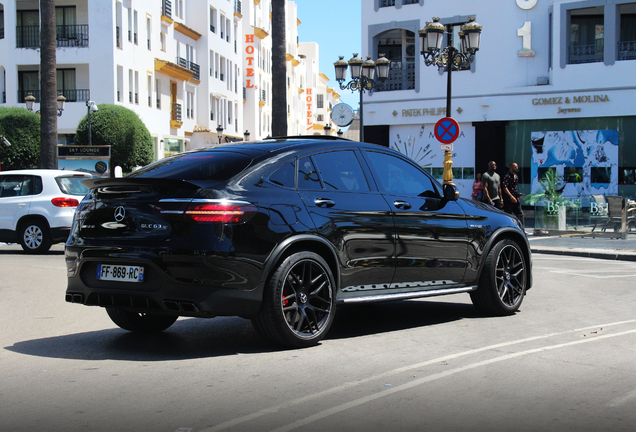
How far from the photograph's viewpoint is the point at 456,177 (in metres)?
35.1

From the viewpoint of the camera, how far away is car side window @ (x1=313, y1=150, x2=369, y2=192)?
6.87 metres

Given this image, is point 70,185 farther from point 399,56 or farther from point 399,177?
point 399,56

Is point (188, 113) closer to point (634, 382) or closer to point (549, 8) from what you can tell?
point (549, 8)

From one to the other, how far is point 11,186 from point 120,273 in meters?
12.1

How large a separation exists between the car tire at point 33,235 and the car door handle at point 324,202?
11.7 metres

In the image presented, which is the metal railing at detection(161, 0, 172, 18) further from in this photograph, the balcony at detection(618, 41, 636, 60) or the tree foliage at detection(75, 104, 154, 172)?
the balcony at detection(618, 41, 636, 60)

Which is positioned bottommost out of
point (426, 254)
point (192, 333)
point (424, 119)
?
point (192, 333)

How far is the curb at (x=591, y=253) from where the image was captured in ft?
53.8

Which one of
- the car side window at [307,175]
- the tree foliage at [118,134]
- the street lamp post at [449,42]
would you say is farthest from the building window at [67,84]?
the car side window at [307,175]

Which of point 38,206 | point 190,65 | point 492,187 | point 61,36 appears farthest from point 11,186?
point 190,65

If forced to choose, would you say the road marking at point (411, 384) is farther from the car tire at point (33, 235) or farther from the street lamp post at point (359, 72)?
the street lamp post at point (359, 72)

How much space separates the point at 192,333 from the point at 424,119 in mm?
29465

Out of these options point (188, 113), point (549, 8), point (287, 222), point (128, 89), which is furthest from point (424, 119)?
point (287, 222)

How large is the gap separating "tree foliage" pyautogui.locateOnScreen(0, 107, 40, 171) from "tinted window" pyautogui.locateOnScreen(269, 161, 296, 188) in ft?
120
